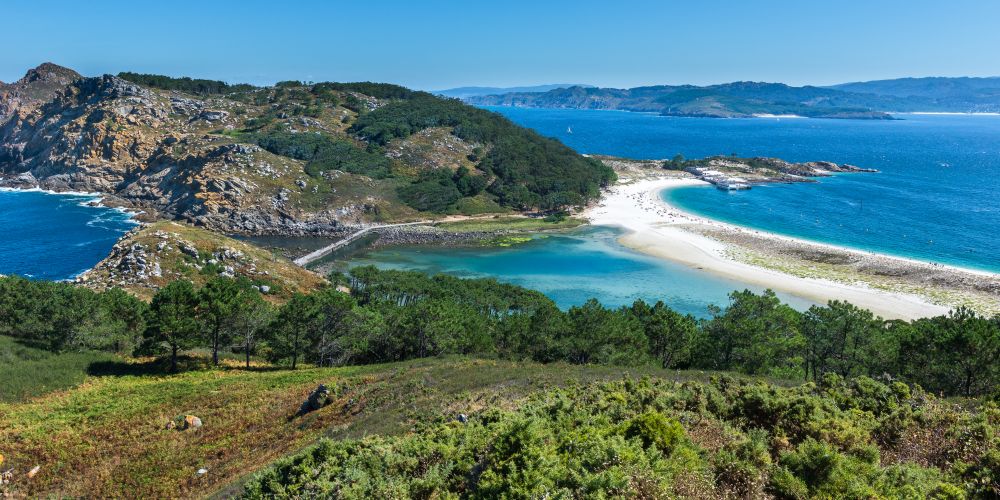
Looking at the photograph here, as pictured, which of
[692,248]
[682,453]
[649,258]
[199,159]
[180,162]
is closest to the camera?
[682,453]

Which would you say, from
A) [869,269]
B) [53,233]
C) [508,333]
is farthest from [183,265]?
[869,269]

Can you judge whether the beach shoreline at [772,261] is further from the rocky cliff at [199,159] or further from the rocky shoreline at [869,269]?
the rocky cliff at [199,159]

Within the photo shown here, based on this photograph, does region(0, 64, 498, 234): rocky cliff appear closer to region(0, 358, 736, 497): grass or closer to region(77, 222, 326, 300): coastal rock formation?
region(77, 222, 326, 300): coastal rock formation

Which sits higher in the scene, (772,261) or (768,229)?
(768,229)

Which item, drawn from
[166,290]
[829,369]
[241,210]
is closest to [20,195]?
[241,210]

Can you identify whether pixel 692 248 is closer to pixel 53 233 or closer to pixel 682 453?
pixel 682 453

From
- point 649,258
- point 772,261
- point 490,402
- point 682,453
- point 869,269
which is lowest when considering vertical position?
point 649,258

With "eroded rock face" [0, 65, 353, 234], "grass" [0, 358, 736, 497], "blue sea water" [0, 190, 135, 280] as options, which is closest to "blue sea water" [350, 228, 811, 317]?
"eroded rock face" [0, 65, 353, 234]

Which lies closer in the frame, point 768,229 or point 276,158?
point 768,229
